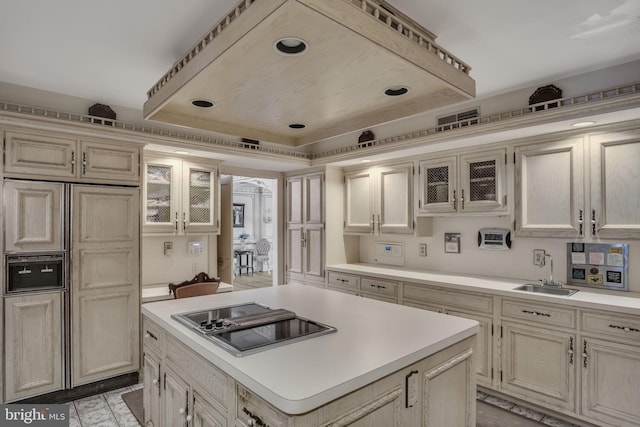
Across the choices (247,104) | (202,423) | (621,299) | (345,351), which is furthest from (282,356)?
(621,299)

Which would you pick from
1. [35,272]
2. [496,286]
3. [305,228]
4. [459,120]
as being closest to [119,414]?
[35,272]

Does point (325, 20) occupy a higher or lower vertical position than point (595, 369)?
higher

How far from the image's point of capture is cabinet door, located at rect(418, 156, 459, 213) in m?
3.38

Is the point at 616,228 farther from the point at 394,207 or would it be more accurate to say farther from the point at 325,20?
the point at 325,20

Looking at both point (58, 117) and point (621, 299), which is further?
point (58, 117)

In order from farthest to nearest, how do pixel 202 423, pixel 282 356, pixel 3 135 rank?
1. pixel 3 135
2. pixel 202 423
3. pixel 282 356

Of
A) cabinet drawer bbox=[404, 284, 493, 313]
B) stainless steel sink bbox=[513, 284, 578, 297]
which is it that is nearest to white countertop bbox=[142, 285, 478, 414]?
cabinet drawer bbox=[404, 284, 493, 313]

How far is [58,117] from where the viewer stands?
2.74m

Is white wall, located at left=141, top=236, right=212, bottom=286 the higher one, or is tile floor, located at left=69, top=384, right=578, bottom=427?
white wall, located at left=141, top=236, right=212, bottom=286

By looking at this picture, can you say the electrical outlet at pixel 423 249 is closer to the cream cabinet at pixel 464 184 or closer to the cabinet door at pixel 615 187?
the cream cabinet at pixel 464 184

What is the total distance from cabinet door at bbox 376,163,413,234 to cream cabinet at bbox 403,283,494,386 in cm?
81

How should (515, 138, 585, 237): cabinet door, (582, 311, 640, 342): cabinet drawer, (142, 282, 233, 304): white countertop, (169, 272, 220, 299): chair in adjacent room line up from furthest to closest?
(142, 282, 233, 304): white countertop → (169, 272, 220, 299): chair in adjacent room → (515, 138, 585, 237): cabinet door → (582, 311, 640, 342): cabinet drawer

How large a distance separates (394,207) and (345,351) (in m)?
2.66

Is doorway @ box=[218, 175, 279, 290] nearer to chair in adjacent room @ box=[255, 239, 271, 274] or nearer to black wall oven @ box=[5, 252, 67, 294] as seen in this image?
Result: chair in adjacent room @ box=[255, 239, 271, 274]
